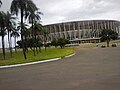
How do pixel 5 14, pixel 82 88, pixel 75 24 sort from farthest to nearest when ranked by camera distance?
pixel 75 24, pixel 5 14, pixel 82 88

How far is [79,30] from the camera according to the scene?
141 meters

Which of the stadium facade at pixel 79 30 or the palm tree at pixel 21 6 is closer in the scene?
the palm tree at pixel 21 6

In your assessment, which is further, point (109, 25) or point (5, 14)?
point (109, 25)

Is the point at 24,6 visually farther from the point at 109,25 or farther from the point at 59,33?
the point at 109,25

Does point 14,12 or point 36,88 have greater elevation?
point 14,12

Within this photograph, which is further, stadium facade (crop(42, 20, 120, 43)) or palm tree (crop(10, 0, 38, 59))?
stadium facade (crop(42, 20, 120, 43))

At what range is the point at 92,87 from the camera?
9.73 m

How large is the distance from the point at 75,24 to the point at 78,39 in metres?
9.08

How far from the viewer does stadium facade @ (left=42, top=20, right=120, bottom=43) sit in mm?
142000

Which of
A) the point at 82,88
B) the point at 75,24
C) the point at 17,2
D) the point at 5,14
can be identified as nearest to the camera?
the point at 82,88

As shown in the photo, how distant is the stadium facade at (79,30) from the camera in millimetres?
142000

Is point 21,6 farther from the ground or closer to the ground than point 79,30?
closer to the ground

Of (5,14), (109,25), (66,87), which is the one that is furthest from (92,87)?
(109,25)

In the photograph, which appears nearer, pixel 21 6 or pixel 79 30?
pixel 21 6
